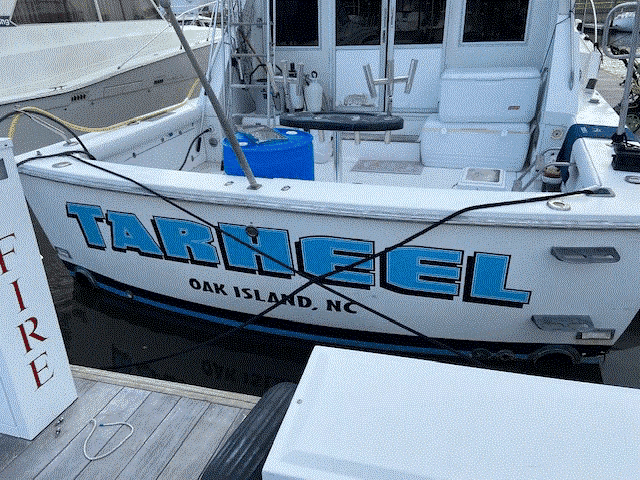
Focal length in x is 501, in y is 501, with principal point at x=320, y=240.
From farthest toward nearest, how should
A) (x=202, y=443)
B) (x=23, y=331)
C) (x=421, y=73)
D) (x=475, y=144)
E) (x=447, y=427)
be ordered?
1. (x=421, y=73)
2. (x=475, y=144)
3. (x=202, y=443)
4. (x=23, y=331)
5. (x=447, y=427)

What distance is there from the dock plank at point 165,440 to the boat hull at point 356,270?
32.3 inches

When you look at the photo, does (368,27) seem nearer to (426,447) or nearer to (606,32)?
(606,32)

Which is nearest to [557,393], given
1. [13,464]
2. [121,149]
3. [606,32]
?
[13,464]

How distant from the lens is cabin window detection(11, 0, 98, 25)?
6.42 meters

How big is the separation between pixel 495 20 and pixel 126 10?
20.8ft

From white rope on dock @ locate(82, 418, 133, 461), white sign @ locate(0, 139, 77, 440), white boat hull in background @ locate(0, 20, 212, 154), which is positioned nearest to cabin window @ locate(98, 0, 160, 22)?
white boat hull in background @ locate(0, 20, 212, 154)

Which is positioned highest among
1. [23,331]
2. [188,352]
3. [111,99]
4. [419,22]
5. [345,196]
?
[419,22]

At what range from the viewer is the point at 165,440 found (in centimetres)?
202

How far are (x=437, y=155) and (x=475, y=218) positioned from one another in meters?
2.08

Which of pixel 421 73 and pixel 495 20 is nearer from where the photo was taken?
pixel 495 20

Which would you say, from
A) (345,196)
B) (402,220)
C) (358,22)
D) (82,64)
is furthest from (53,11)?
(402,220)

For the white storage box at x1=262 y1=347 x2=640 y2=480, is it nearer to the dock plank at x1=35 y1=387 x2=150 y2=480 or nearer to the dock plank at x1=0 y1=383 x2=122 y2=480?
the dock plank at x1=35 y1=387 x2=150 y2=480

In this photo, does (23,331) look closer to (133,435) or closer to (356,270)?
(133,435)

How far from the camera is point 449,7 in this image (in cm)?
430
